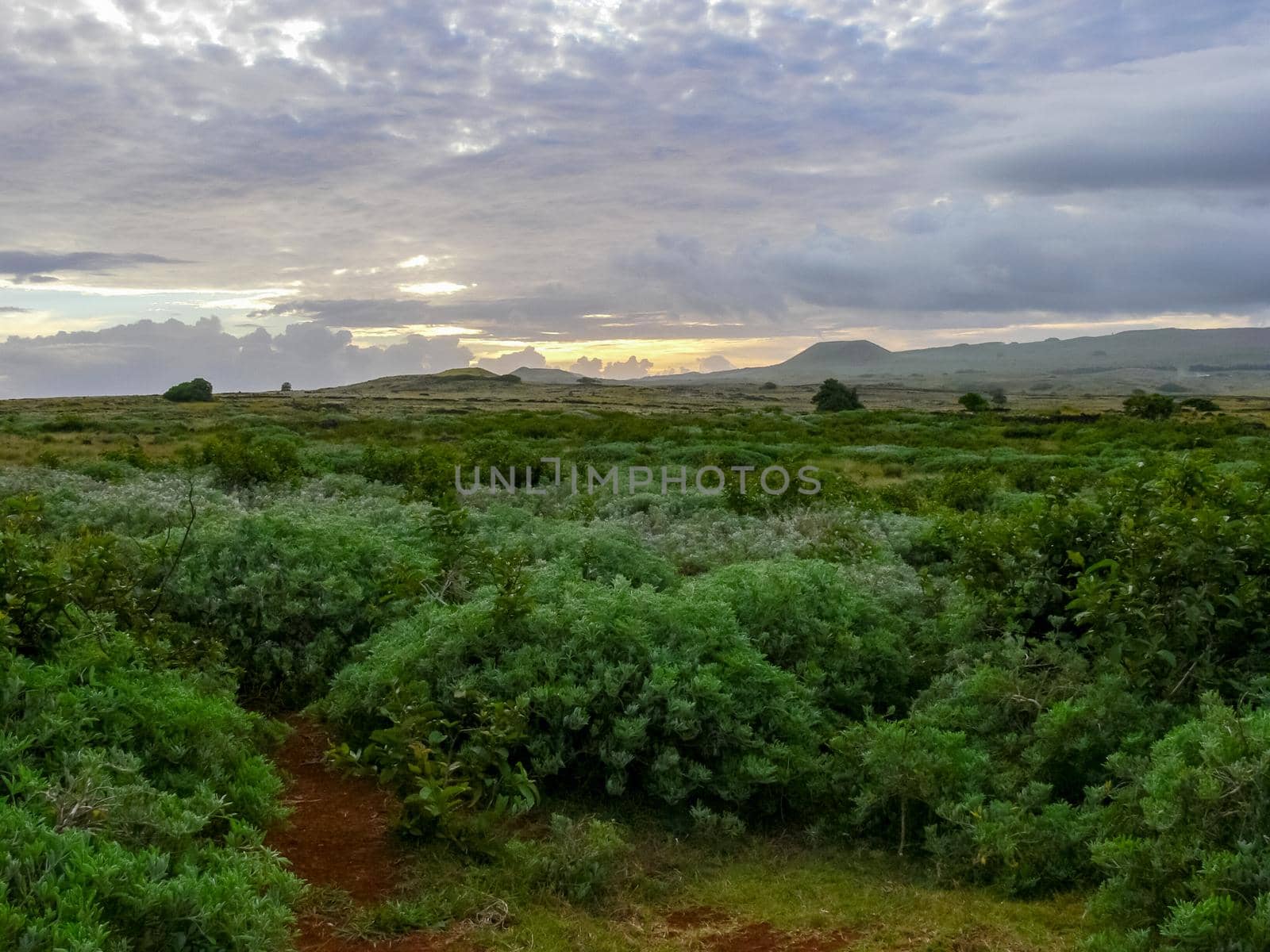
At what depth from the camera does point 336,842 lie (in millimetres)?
4965

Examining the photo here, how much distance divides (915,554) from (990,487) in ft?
18.1

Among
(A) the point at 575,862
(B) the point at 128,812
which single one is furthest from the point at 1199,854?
(B) the point at 128,812

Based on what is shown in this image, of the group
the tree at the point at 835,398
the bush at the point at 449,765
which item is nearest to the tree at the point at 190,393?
the tree at the point at 835,398

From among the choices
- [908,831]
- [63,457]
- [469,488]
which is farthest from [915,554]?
[63,457]

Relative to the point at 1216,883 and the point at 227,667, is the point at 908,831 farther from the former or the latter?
the point at 227,667

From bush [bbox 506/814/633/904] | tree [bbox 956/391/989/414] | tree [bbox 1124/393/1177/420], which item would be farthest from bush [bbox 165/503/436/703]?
tree [bbox 956/391/989/414]

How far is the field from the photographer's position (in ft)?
12.9

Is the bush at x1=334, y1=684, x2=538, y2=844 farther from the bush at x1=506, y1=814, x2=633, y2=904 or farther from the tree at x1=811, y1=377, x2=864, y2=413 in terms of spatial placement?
the tree at x1=811, y1=377, x2=864, y2=413

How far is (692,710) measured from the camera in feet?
18.0

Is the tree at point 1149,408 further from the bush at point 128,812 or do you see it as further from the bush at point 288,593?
the bush at point 128,812

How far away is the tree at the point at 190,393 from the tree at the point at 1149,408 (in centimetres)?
5562

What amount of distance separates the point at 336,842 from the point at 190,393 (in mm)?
72489

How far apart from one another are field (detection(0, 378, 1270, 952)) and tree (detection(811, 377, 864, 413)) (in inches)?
1877

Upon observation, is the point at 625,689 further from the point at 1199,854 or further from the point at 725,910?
the point at 1199,854
